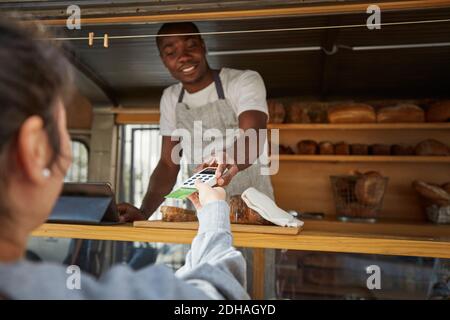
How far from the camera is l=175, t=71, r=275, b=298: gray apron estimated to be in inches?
67.8

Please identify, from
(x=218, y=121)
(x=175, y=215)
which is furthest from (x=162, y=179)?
(x=175, y=215)

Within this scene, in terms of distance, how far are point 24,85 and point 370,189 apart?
7.79 ft

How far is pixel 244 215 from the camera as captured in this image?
1.28 m

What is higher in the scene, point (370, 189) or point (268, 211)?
point (370, 189)

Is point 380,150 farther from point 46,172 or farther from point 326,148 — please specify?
point 46,172

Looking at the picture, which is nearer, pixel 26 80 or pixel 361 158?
pixel 26 80

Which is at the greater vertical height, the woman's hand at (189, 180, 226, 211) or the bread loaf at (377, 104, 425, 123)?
the bread loaf at (377, 104, 425, 123)

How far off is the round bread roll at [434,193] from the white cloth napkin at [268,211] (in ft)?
5.96

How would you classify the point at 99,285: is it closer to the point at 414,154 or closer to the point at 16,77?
the point at 16,77

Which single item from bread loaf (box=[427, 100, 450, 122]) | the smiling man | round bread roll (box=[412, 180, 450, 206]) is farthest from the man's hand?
bread loaf (box=[427, 100, 450, 122])

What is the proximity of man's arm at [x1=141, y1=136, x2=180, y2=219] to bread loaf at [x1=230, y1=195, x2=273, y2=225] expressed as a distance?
0.52 m

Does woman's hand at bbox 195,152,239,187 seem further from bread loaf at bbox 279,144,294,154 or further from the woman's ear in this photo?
bread loaf at bbox 279,144,294,154

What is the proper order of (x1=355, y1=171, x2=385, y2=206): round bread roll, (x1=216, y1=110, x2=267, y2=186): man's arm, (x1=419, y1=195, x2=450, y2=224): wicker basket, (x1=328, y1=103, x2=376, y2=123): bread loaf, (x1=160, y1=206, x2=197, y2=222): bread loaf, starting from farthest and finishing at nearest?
(x1=328, y1=103, x2=376, y2=123): bread loaf, (x1=419, y1=195, x2=450, y2=224): wicker basket, (x1=355, y1=171, x2=385, y2=206): round bread roll, (x1=216, y1=110, x2=267, y2=186): man's arm, (x1=160, y1=206, x2=197, y2=222): bread loaf
